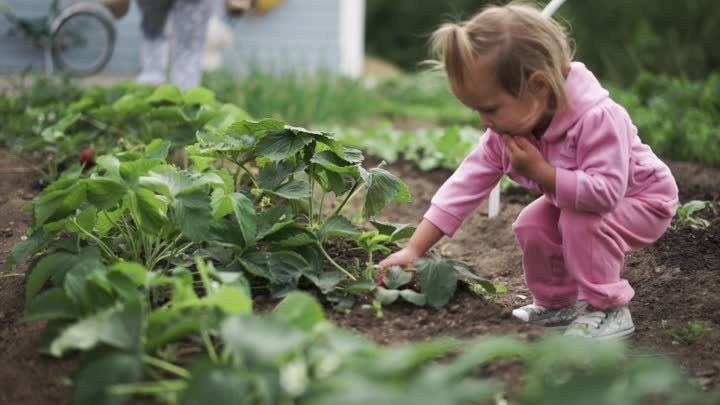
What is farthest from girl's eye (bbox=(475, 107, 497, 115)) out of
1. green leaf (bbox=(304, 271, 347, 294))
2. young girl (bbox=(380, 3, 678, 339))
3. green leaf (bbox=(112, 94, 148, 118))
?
green leaf (bbox=(112, 94, 148, 118))

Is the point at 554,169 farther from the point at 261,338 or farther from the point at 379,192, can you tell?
the point at 261,338

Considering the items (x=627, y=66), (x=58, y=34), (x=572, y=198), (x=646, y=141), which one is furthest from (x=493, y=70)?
(x=627, y=66)

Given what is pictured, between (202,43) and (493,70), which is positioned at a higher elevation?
(493,70)

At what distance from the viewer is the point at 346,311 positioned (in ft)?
7.23

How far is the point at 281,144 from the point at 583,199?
2.65 feet

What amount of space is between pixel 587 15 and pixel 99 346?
9.95 m

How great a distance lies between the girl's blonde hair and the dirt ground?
0.55 meters

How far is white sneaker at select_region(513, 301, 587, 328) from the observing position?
2.43 meters

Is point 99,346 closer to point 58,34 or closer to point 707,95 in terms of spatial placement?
→ point 707,95

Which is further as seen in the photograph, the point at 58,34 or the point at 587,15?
the point at 587,15

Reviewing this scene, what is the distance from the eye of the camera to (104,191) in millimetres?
2123

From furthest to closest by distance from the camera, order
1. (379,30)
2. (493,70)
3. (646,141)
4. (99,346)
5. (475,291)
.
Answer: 1. (379,30)
2. (646,141)
3. (475,291)
4. (493,70)
5. (99,346)

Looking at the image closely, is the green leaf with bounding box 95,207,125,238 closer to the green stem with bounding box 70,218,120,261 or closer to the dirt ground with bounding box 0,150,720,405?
the green stem with bounding box 70,218,120,261

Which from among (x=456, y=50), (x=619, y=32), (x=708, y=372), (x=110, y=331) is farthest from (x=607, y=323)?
(x=619, y=32)
